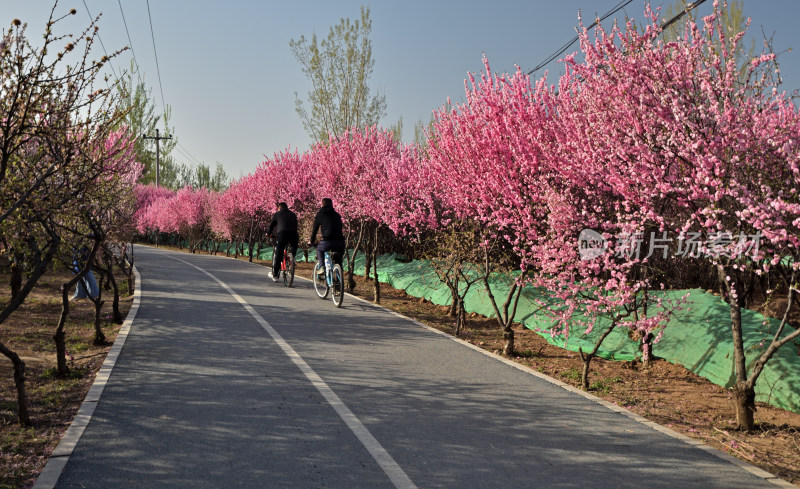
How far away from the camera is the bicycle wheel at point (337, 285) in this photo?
43.5ft

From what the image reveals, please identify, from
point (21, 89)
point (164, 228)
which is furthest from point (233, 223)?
point (21, 89)

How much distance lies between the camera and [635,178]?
6.07 meters

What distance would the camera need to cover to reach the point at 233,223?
40031mm

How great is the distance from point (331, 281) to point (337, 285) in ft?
1.07

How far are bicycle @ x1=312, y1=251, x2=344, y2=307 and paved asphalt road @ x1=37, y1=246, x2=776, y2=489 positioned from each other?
4.06 metres

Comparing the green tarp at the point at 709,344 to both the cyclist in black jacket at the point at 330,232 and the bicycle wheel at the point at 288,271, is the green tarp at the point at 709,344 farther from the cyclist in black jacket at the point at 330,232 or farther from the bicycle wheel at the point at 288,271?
the bicycle wheel at the point at 288,271

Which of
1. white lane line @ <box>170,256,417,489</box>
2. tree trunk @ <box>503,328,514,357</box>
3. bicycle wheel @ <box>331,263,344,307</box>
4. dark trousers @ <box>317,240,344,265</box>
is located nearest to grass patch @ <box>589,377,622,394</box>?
tree trunk @ <box>503,328,514,357</box>

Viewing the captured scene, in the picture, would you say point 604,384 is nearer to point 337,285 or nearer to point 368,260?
point 337,285

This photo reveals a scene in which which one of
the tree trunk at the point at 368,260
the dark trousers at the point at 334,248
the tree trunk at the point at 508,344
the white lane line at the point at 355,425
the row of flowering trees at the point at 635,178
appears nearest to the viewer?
the white lane line at the point at 355,425

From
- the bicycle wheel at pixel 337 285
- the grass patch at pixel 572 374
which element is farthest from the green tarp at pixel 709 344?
the bicycle wheel at pixel 337 285

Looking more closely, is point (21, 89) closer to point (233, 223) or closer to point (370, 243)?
point (370, 243)

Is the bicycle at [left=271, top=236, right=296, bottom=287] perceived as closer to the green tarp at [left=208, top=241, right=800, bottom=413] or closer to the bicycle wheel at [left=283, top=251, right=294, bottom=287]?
the bicycle wheel at [left=283, top=251, right=294, bottom=287]

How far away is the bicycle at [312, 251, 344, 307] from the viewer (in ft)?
43.8

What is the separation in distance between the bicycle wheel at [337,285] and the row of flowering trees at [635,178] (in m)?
2.45
